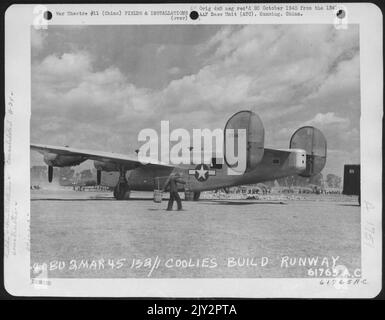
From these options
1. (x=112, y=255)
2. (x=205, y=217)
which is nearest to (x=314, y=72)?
(x=205, y=217)

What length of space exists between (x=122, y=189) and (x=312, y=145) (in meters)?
2.00

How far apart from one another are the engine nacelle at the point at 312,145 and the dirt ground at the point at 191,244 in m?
0.33

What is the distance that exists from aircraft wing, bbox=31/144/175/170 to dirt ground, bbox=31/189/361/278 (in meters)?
0.40

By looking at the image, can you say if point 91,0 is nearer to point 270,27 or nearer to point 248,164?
point 270,27

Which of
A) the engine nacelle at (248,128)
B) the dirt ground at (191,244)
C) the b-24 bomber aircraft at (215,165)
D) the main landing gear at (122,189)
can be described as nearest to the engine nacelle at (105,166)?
the b-24 bomber aircraft at (215,165)

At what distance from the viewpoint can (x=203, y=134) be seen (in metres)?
3.96

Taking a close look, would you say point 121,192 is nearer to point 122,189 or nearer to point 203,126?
point 122,189

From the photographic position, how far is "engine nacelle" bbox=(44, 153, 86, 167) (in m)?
3.86

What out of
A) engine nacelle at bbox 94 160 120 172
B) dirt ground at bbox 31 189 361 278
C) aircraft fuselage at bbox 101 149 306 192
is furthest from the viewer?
engine nacelle at bbox 94 160 120 172

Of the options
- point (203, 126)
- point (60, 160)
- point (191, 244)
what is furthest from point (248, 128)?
point (60, 160)

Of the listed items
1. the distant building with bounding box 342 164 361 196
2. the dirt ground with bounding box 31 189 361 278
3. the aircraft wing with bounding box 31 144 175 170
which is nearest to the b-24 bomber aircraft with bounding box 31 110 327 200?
the aircraft wing with bounding box 31 144 175 170

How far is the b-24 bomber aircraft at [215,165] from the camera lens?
391 cm

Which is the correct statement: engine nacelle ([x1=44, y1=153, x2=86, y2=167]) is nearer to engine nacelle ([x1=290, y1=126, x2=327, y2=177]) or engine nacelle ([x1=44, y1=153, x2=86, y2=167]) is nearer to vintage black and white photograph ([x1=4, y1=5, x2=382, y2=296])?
vintage black and white photograph ([x1=4, y1=5, x2=382, y2=296])

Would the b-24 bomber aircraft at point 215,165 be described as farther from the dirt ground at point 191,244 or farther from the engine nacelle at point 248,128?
the dirt ground at point 191,244
